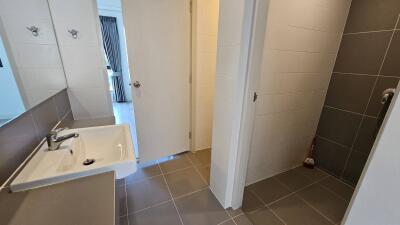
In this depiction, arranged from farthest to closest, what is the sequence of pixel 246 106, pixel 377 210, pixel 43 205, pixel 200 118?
pixel 200 118 < pixel 246 106 < pixel 43 205 < pixel 377 210

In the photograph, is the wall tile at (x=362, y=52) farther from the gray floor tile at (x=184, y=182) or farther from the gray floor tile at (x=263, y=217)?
the gray floor tile at (x=184, y=182)

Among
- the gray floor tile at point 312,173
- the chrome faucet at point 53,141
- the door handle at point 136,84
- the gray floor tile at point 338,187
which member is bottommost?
the gray floor tile at point 338,187

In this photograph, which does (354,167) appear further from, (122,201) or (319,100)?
(122,201)

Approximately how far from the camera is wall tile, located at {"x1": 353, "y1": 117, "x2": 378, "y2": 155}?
162 cm

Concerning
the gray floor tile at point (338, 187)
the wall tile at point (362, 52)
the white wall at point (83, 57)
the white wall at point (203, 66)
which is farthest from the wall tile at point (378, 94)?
the white wall at point (83, 57)

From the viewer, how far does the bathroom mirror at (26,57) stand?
0.82 metres

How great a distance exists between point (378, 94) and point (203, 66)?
1714mm

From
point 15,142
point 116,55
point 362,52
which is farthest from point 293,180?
point 116,55

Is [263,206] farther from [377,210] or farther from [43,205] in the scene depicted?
[43,205]

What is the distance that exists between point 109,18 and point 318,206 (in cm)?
558

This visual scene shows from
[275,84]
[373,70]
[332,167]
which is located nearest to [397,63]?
[373,70]

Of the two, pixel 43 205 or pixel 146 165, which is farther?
pixel 146 165

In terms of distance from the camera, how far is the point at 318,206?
160 cm

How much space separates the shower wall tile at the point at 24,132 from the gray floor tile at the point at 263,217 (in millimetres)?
1598
